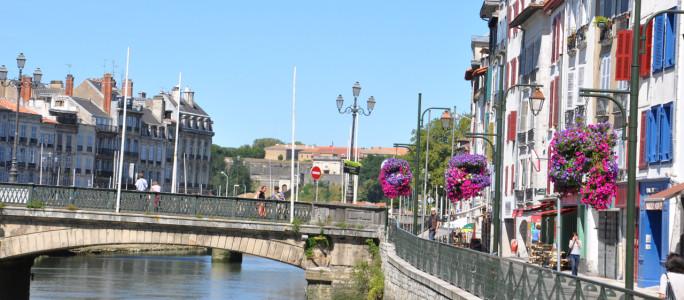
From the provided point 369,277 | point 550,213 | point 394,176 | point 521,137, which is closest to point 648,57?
point 550,213

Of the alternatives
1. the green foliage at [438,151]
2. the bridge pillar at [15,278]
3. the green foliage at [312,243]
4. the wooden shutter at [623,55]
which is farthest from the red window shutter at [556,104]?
the green foliage at [438,151]

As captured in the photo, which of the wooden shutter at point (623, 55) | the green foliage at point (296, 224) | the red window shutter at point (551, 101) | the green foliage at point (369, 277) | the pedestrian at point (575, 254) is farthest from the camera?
the red window shutter at point (551, 101)

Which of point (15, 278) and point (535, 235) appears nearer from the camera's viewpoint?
point (535, 235)

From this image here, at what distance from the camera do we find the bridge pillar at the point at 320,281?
121 ft

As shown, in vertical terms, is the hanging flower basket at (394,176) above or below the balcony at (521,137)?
below

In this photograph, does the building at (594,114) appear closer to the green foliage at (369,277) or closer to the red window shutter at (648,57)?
the red window shutter at (648,57)

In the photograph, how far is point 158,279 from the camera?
58500 millimetres

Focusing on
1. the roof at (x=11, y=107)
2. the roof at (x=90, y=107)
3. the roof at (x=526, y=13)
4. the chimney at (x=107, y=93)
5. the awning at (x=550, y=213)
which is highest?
the chimney at (x=107, y=93)

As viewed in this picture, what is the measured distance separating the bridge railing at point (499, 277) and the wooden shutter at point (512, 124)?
2058 centimetres

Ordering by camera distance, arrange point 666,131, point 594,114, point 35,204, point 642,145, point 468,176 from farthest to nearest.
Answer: point 468,176 < point 35,204 < point 594,114 < point 642,145 < point 666,131

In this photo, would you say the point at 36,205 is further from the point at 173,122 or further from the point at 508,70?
the point at 173,122

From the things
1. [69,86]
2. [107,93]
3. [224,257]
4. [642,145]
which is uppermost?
[69,86]

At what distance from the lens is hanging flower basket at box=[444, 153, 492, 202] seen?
36875 mm

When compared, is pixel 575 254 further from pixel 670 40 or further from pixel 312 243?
pixel 312 243
